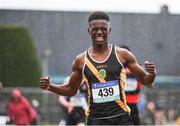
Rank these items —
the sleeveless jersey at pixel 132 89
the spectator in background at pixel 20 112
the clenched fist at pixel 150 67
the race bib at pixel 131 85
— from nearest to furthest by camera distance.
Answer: the clenched fist at pixel 150 67 → the sleeveless jersey at pixel 132 89 → the race bib at pixel 131 85 → the spectator in background at pixel 20 112

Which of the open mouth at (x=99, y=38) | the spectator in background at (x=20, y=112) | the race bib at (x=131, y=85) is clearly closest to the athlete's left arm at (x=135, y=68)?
the open mouth at (x=99, y=38)

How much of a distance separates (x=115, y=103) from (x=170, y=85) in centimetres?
2306

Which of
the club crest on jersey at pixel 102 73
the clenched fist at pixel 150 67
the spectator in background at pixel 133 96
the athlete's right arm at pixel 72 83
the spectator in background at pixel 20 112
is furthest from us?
the spectator in background at pixel 20 112

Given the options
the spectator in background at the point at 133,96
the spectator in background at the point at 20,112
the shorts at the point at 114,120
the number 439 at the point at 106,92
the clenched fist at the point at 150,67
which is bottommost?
the spectator in background at the point at 20,112

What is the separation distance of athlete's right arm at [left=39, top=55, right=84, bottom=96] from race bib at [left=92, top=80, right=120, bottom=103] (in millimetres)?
324

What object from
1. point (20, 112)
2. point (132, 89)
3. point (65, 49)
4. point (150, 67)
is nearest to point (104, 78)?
point (150, 67)

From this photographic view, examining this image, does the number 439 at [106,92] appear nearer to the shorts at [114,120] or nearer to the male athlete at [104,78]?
the male athlete at [104,78]

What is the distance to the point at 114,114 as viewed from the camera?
8812 mm

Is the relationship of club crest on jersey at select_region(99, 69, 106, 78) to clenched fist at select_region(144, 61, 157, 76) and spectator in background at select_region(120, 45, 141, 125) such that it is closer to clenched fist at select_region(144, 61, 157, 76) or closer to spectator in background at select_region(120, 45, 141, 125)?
clenched fist at select_region(144, 61, 157, 76)

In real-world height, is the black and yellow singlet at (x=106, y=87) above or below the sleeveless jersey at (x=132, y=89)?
above

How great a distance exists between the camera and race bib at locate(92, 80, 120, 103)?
8.80 metres

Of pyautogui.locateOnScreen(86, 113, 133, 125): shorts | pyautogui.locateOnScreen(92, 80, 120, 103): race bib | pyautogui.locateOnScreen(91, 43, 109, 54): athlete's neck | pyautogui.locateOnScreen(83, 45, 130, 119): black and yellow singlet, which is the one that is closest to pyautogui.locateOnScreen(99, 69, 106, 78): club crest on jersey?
pyautogui.locateOnScreen(83, 45, 130, 119): black and yellow singlet

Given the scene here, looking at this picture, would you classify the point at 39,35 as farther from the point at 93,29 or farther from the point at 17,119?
the point at 93,29

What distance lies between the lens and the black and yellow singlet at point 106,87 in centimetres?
879
